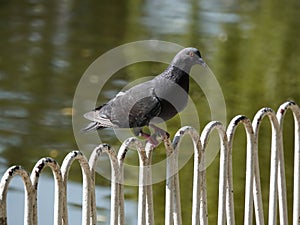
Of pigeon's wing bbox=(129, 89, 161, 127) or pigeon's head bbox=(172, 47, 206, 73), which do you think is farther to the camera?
pigeon's head bbox=(172, 47, 206, 73)

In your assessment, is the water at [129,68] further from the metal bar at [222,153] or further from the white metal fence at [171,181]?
the metal bar at [222,153]

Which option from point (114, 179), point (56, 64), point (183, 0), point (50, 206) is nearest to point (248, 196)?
point (114, 179)

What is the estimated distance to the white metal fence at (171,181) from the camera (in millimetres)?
2717

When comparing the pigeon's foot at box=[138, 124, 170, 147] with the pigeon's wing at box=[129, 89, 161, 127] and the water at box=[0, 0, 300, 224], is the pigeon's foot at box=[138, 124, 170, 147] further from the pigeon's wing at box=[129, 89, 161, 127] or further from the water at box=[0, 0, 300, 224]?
the water at box=[0, 0, 300, 224]

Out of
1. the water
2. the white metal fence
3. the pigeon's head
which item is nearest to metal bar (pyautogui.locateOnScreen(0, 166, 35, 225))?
the white metal fence

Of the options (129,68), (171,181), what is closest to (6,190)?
(171,181)

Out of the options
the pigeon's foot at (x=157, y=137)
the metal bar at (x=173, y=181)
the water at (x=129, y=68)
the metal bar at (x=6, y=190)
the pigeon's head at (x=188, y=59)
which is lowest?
the metal bar at (x=6, y=190)

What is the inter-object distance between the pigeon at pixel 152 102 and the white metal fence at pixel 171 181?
244 mm

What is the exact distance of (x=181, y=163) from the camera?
271 inches

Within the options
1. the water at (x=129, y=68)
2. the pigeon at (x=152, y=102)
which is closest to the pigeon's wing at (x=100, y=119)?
the pigeon at (x=152, y=102)

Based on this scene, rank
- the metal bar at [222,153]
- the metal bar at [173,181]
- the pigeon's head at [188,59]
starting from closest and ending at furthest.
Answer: the metal bar at [173,181] → the metal bar at [222,153] → the pigeon's head at [188,59]

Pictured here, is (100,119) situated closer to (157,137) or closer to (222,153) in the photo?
(157,137)

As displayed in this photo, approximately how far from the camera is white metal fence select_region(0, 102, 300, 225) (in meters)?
2.72

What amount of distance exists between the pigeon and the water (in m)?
2.47
